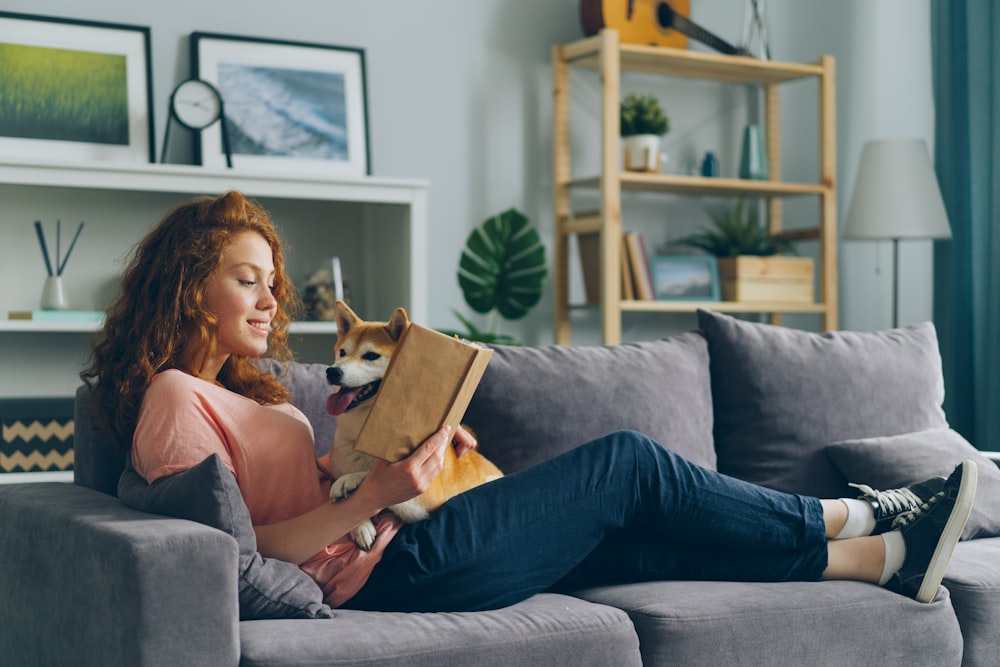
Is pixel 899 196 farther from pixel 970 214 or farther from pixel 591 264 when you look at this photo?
pixel 591 264

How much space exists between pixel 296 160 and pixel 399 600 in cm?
199

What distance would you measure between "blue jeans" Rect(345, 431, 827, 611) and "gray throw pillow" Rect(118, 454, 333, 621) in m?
0.13

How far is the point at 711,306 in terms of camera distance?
3.89 m

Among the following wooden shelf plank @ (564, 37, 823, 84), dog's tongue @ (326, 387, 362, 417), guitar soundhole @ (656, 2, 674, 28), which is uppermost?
guitar soundhole @ (656, 2, 674, 28)

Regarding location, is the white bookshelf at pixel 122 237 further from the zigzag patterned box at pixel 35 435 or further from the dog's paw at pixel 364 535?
the dog's paw at pixel 364 535

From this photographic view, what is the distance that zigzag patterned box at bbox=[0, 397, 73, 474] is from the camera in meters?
2.99

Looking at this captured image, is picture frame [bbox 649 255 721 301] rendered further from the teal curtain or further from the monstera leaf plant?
the teal curtain

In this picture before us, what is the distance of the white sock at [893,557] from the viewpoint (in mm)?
1950

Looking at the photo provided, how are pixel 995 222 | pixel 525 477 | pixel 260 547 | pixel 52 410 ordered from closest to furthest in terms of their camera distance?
pixel 260 547 → pixel 525 477 → pixel 52 410 → pixel 995 222

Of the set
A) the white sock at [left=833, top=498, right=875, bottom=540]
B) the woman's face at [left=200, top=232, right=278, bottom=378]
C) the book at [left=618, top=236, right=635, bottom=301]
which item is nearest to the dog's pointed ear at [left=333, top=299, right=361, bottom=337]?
the woman's face at [left=200, top=232, right=278, bottom=378]

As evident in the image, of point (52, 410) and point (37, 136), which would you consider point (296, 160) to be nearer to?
point (37, 136)

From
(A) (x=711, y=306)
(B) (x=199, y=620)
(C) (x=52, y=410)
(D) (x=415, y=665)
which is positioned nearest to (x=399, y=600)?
(D) (x=415, y=665)

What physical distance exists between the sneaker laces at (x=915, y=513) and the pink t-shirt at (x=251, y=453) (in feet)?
2.78

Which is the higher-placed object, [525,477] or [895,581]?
[525,477]
